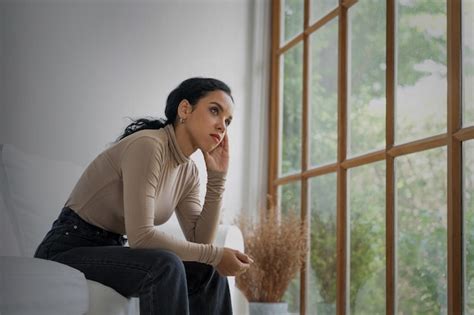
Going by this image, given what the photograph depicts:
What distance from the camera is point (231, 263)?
89.6 inches

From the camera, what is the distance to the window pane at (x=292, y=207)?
4.21 metres

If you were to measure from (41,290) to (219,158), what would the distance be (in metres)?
0.84

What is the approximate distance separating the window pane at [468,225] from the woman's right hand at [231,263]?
0.94 m

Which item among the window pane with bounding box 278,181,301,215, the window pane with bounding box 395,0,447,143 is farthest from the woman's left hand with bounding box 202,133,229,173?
the window pane with bounding box 278,181,301,215

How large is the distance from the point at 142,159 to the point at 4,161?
703mm

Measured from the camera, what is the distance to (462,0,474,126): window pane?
277cm

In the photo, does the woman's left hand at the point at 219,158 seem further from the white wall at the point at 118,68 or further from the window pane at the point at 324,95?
the window pane at the point at 324,95

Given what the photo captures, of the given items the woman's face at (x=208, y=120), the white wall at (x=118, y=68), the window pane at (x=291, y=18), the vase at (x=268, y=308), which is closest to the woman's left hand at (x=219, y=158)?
the woman's face at (x=208, y=120)

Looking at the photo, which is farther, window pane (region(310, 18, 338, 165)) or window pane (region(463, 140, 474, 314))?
window pane (region(310, 18, 338, 165))

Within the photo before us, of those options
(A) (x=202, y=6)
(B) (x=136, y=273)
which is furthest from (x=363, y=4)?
(B) (x=136, y=273)

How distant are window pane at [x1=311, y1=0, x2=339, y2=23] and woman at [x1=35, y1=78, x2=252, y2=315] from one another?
172cm

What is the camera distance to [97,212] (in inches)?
91.4

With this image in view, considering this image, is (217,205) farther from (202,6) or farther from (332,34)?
(202,6)

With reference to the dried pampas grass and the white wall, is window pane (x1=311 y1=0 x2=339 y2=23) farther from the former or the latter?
the dried pampas grass
